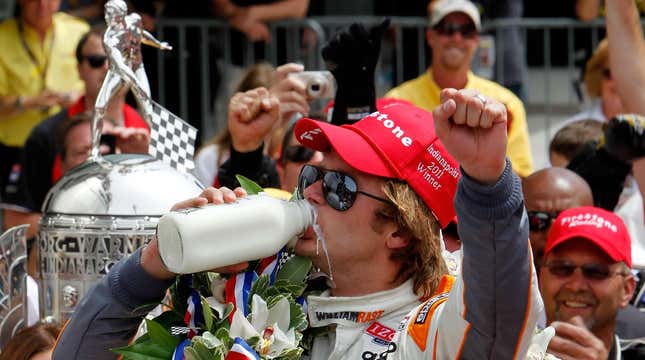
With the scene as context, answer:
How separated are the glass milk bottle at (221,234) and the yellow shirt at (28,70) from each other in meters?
5.13

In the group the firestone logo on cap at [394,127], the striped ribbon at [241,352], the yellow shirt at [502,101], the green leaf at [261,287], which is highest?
the firestone logo on cap at [394,127]

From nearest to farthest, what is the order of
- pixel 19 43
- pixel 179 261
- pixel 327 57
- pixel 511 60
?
pixel 179 261 < pixel 327 57 < pixel 19 43 < pixel 511 60

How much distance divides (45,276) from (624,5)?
2520 mm

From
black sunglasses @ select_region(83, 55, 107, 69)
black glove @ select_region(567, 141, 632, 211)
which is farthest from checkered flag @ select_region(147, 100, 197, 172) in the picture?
black sunglasses @ select_region(83, 55, 107, 69)

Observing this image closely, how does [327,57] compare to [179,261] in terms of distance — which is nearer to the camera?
[179,261]

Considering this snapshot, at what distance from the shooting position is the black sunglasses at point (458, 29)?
729cm

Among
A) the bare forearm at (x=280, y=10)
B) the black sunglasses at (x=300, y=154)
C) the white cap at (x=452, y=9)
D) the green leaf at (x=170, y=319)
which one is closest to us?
the green leaf at (x=170, y=319)

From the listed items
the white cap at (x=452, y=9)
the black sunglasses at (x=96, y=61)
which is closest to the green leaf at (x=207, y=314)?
the black sunglasses at (x=96, y=61)

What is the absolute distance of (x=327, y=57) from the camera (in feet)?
15.1

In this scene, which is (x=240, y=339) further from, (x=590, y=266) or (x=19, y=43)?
(x=19, y=43)

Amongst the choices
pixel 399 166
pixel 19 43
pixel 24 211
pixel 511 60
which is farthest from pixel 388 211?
pixel 511 60

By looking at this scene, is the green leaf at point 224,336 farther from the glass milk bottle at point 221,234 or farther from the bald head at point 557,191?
the bald head at point 557,191

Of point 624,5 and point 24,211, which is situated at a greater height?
point 624,5

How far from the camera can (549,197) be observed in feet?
16.1
